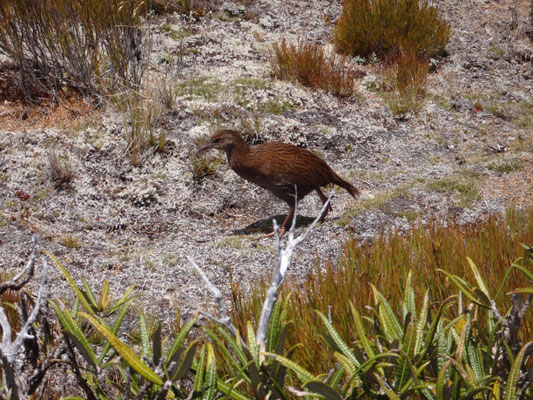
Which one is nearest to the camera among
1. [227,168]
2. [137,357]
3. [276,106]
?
[137,357]

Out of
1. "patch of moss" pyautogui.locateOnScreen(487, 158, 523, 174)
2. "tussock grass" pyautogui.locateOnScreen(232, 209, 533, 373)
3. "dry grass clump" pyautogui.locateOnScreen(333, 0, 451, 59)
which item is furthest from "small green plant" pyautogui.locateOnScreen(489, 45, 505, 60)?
"tussock grass" pyautogui.locateOnScreen(232, 209, 533, 373)

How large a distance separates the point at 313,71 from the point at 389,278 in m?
4.38

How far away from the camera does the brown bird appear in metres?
4.45

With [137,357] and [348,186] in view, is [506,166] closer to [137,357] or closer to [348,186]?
[348,186]

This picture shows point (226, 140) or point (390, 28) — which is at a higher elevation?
point (390, 28)

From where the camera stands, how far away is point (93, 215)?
4.74 metres

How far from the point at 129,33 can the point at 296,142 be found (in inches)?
78.6

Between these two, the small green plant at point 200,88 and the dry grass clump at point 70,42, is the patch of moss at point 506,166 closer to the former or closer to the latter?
the small green plant at point 200,88

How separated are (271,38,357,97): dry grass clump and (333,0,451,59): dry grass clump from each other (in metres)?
0.87

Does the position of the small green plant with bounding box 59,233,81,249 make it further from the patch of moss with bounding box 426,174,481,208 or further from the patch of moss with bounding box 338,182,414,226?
the patch of moss with bounding box 426,174,481,208

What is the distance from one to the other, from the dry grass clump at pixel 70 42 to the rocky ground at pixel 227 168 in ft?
1.07

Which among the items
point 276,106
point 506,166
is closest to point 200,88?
point 276,106

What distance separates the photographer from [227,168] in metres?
5.48

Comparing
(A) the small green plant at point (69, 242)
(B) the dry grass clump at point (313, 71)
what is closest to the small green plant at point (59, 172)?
(A) the small green plant at point (69, 242)
